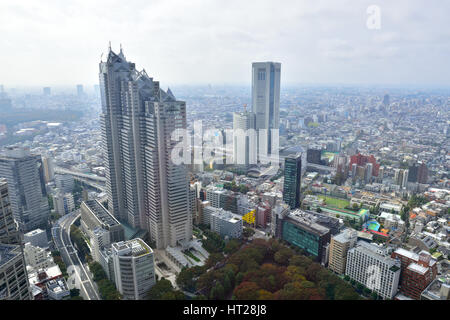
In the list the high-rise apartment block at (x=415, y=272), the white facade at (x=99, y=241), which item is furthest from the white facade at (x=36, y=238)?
the high-rise apartment block at (x=415, y=272)

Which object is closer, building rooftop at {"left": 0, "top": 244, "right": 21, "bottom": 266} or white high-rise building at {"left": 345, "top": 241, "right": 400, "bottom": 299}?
building rooftop at {"left": 0, "top": 244, "right": 21, "bottom": 266}

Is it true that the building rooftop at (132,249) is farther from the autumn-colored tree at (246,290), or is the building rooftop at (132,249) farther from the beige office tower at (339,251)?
the beige office tower at (339,251)

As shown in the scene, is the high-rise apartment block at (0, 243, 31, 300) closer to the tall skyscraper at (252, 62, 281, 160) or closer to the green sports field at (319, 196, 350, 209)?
the green sports field at (319, 196, 350, 209)

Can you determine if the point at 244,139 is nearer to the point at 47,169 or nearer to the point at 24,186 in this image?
the point at 47,169

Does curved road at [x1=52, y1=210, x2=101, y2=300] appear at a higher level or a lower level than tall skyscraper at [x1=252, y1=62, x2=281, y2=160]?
lower

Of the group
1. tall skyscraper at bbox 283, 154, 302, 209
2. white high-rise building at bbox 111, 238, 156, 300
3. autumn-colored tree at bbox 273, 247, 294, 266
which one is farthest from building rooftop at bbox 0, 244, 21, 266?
tall skyscraper at bbox 283, 154, 302, 209
